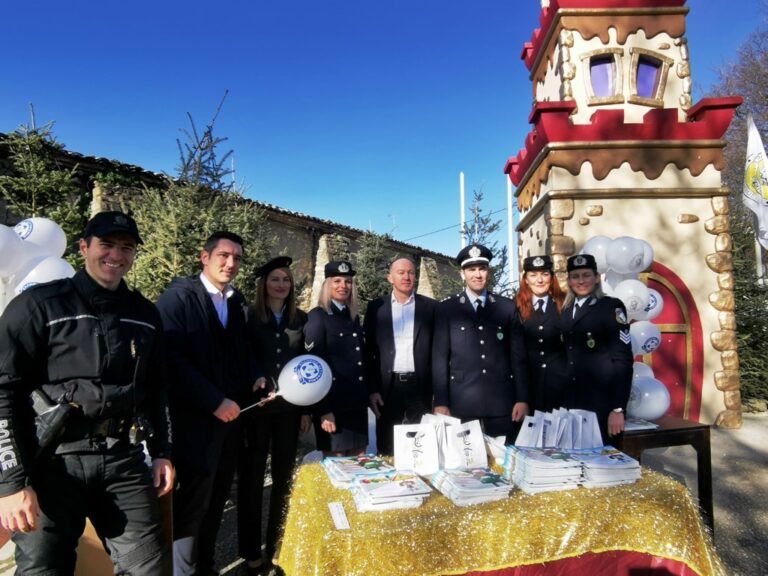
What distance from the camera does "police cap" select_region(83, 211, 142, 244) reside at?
2.23 meters

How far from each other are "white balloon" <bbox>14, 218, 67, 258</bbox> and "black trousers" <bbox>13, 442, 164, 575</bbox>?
9.86ft

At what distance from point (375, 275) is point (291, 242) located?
117 inches

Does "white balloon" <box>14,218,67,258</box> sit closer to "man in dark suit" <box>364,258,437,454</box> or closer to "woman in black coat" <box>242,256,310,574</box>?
"woman in black coat" <box>242,256,310,574</box>

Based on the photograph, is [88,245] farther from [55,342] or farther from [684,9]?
[684,9]

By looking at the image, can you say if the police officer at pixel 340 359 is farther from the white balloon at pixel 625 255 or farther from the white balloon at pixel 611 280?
the white balloon at pixel 611 280

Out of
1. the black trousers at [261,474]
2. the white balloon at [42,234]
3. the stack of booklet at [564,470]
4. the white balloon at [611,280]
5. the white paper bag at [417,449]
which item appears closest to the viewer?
the stack of booklet at [564,470]

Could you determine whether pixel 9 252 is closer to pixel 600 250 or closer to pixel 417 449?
pixel 417 449

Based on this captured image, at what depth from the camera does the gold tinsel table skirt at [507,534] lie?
6.24 ft

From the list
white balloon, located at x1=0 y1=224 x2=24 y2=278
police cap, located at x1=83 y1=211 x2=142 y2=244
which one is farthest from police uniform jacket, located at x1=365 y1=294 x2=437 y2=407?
white balloon, located at x1=0 y1=224 x2=24 y2=278

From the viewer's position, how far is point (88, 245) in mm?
2275

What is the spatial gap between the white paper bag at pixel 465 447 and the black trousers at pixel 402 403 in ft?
3.81

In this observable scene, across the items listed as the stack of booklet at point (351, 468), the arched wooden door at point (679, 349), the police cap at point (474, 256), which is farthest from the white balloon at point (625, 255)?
the stack of booklet at point (351, 468)

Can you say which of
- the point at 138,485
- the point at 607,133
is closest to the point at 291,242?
the point at 607,133

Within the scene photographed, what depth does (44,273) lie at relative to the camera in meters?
3.91
